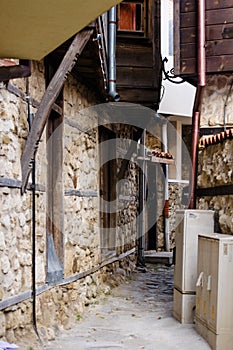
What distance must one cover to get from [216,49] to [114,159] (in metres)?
2.85

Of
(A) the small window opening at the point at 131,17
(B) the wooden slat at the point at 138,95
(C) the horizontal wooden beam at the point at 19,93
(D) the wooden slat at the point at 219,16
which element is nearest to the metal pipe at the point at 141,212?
(B) the wooden slat at the point at 138,95

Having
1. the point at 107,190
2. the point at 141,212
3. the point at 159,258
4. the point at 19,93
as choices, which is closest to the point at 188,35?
the point at 107,190

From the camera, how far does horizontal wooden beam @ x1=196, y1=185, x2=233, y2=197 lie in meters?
6.16

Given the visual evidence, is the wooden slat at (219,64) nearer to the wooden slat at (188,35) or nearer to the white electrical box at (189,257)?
the wooden slat at (188,35)

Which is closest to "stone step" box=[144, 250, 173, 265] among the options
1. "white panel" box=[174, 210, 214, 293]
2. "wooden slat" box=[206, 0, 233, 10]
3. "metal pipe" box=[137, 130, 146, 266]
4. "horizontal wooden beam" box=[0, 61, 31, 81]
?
→ "metal pipe" box=[137, 130, 146, 266]

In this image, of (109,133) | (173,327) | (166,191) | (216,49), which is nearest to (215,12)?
(216,49)

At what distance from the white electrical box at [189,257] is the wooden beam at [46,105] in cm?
251

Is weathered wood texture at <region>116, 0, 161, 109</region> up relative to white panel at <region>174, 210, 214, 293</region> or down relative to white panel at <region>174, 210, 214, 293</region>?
up

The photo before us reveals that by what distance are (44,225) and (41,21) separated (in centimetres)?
306

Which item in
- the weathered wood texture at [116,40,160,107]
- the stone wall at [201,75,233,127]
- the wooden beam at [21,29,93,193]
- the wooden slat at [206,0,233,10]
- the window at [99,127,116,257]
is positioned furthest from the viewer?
the window at [99,127,116,257]

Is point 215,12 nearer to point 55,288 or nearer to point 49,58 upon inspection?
point 49,58

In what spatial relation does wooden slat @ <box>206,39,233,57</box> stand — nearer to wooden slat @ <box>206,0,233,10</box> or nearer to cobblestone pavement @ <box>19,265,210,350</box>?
wooden slat @ <box>206,0,233,10</box>

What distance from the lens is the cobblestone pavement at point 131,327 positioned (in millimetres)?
5145

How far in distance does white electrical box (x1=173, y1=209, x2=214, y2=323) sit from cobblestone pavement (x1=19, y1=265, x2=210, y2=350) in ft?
0.69
